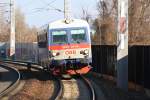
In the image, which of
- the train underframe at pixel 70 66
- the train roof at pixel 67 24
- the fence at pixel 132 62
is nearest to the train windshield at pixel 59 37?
the train roof at pixel 67 24

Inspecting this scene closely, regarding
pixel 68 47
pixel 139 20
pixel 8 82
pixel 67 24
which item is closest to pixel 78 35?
pixel 67 24

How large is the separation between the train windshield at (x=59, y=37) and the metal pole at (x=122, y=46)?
18.3 ft

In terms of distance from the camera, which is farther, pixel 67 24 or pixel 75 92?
pixel 67 24

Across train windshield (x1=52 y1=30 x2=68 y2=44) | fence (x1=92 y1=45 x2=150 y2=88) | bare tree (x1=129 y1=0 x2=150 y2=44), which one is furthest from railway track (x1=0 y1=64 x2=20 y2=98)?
bare tree (x1=129 y1=0 x2=150 y2=44)

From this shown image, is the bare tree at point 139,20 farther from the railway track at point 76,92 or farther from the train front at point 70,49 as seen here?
the railway track at point 76,92

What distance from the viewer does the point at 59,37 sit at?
1063 inches

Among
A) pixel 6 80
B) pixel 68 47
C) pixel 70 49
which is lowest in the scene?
pixel 6 80

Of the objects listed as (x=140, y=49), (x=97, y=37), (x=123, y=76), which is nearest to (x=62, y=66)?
(x=123, y=76)

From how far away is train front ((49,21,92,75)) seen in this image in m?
26.5

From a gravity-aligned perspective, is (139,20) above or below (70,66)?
above

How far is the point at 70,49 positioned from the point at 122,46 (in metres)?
5.36

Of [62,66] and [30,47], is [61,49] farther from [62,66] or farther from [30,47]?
→ [30,47]

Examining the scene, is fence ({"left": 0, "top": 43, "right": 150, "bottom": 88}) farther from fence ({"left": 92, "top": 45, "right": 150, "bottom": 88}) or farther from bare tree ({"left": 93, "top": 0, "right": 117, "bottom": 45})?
bare tree ({"left": 93, "top": 0, "right": 117, "bottom": 45})

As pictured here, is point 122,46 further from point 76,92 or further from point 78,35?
point 78,35
